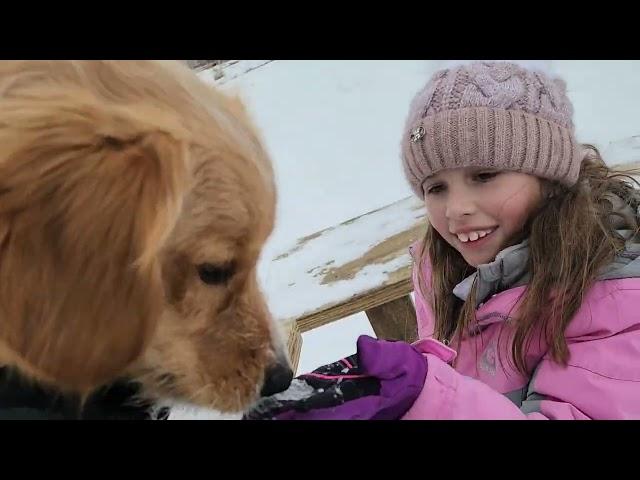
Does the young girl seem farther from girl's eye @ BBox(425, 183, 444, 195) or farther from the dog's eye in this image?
the dog's eye

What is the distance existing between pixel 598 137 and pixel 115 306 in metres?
0.64

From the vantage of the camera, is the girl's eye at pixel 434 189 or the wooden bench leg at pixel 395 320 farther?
the wooden bench leg at pixel 395 320

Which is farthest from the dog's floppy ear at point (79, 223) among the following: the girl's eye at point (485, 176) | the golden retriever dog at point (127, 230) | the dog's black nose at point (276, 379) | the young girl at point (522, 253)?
the girl's eye at point (485, 176)

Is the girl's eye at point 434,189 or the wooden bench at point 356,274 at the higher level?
the girl's eye at point 434,189

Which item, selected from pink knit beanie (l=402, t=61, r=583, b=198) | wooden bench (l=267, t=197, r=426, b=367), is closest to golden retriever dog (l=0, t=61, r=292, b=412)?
wooden bench (l=267, t=197, r=426, b=367)

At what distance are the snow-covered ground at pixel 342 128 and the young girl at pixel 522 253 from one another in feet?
0.10

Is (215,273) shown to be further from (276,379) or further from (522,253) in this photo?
(522,253)

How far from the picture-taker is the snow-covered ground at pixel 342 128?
658 millimetres

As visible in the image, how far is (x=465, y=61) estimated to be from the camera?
688 mm

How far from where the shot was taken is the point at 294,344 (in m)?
0.69

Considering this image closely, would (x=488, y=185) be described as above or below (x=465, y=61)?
below

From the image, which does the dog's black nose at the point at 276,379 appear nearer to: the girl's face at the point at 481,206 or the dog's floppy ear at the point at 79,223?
the dog's floppy ear at the point at 79,223

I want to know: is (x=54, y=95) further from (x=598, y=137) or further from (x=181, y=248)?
(x=598, y=137)
